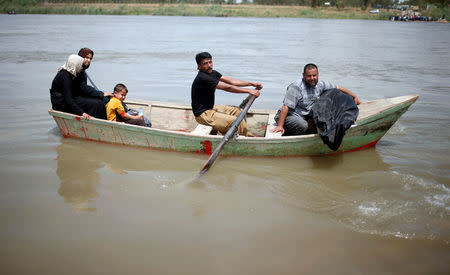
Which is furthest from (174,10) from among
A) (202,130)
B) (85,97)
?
(202,130)

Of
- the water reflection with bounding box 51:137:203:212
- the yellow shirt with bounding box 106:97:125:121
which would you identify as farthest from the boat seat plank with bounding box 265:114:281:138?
the yellow shirt with bounding box 106:97:125:121

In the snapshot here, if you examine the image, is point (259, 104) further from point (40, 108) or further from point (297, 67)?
point (297, 67)

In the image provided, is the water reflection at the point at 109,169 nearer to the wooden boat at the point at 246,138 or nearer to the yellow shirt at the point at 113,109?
the wooden boat at the point at 246,138

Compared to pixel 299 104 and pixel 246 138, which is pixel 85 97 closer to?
pixel 246 138

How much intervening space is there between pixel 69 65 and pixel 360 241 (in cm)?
414

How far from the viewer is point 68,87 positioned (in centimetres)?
506

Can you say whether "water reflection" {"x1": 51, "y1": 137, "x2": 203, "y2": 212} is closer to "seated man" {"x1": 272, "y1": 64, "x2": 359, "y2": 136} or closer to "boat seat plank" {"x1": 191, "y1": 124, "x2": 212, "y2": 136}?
"boat seat plank" {"x1": 191, "y1": 124, "x2": 212, "y2": 136}

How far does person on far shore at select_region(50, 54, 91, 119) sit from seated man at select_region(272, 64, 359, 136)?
104 inches

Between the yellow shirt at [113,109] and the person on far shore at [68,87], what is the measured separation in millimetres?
268

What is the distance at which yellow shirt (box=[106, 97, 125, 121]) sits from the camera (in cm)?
519

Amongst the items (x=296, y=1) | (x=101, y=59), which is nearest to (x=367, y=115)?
(x=101, y=59)

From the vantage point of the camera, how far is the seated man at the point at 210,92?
4832 millimetres

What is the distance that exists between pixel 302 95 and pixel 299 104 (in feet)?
0.43

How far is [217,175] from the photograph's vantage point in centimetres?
464
